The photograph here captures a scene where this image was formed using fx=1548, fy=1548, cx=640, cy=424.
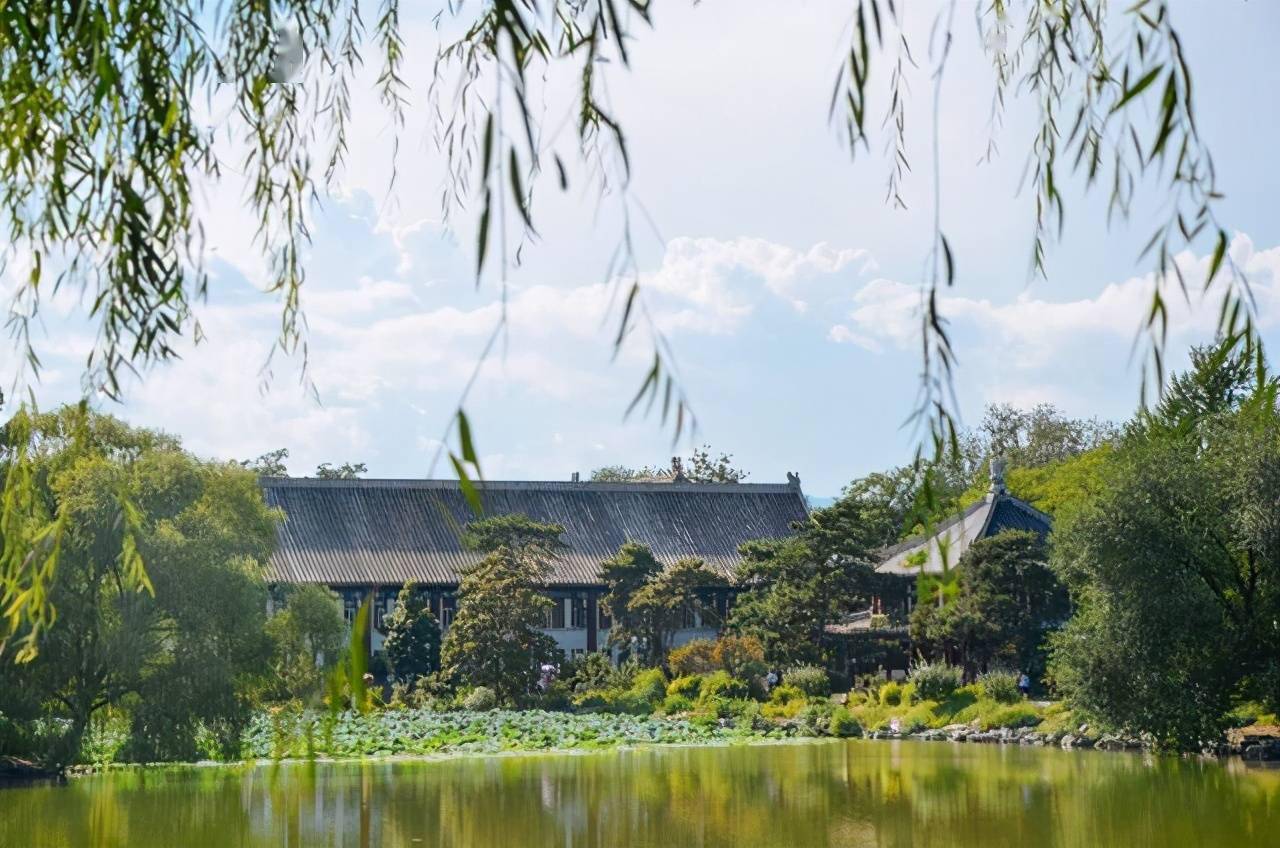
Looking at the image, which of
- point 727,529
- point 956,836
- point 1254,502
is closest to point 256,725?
point 956,836

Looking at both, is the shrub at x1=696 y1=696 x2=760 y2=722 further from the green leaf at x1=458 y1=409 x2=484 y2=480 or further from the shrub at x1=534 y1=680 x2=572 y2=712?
the green leaf at x1=458 y1=409 x2=484 y2=480

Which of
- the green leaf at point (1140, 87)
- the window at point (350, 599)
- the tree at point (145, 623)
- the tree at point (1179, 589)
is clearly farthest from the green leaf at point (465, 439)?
the window at point (350, 599)

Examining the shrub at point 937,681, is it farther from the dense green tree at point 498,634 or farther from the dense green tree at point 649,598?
the dense green tree at point 498,634

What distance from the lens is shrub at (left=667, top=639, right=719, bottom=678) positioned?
924 inches

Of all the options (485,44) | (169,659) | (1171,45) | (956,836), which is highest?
(485,44)

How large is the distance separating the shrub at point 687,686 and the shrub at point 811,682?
4.76ft

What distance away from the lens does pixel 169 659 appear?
44.1 feet

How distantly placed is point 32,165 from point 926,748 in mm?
16290

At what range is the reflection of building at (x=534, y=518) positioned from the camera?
26969 mm

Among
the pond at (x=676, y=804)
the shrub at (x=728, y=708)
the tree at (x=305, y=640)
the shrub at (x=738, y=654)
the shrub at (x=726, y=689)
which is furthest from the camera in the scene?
the shrub at (x=738, y=654)

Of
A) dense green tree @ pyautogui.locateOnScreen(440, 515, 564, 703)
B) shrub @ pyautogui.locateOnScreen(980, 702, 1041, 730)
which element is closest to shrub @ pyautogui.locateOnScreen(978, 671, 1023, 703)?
shrub @ pyautogui.locateOnScreen(980, 702, 1041, 730)

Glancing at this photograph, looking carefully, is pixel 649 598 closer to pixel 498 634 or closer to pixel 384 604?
pixel 498 634

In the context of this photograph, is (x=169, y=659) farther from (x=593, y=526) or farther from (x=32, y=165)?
(x=593, y=526)

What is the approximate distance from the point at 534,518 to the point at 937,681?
416 inches
